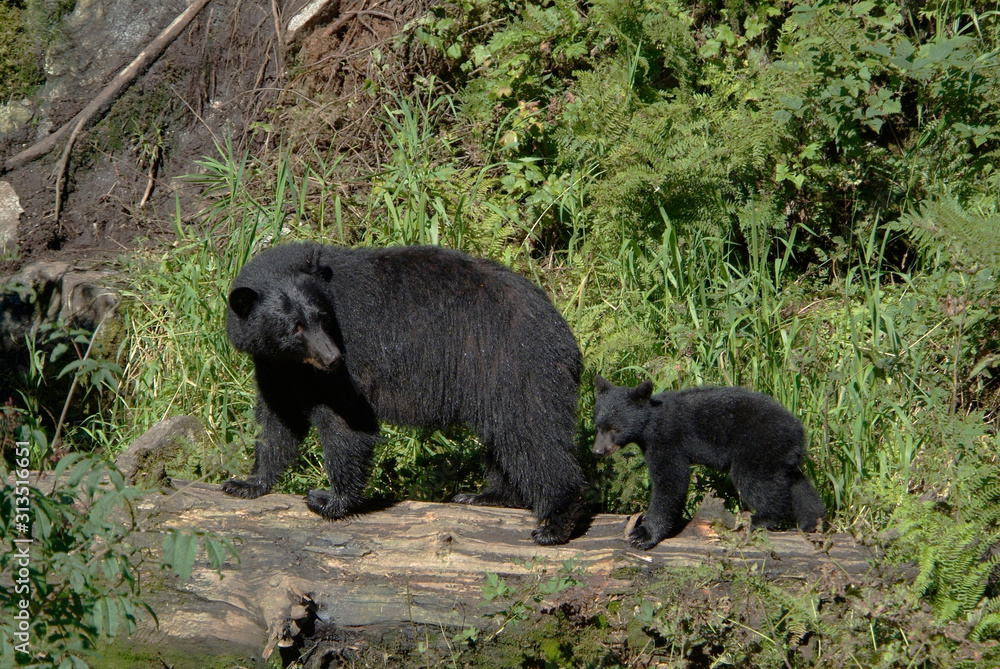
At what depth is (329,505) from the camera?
422cm

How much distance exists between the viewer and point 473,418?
4.41 metres

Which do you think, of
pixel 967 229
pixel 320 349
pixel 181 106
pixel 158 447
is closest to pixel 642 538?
pixel 320 349

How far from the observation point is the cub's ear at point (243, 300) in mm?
4180

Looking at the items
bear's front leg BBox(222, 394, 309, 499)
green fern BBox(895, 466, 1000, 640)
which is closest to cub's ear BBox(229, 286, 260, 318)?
bear's front leg BBox(222, 394, 309, 499)

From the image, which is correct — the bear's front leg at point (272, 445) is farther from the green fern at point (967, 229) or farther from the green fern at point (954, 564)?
the green fern at point (967, 229)

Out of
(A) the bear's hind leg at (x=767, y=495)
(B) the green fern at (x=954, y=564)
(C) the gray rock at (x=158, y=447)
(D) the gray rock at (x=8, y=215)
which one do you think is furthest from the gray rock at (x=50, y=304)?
(B) the green fern at (x=954, y=564)

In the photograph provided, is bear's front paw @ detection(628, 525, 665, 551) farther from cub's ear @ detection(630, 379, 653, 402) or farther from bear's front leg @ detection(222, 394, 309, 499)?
bear's front leg @ detection(222, 394, 309, 499)

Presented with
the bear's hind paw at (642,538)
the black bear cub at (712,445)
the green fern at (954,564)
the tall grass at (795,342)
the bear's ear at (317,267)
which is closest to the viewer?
the green fern at (954,564)

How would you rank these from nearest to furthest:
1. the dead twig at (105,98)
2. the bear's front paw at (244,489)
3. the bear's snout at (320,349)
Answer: the bear's snout at (320,349)
the bear's front paw at (244,489)
the dead twig at (105,98)

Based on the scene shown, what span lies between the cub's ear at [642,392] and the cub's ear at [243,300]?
1.98 meters

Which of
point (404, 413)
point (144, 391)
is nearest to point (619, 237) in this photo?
point (404, 413)

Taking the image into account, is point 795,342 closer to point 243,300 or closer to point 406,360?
point 406,360

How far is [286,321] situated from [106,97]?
492 centimetres

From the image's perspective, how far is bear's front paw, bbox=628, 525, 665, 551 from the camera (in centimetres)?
396
